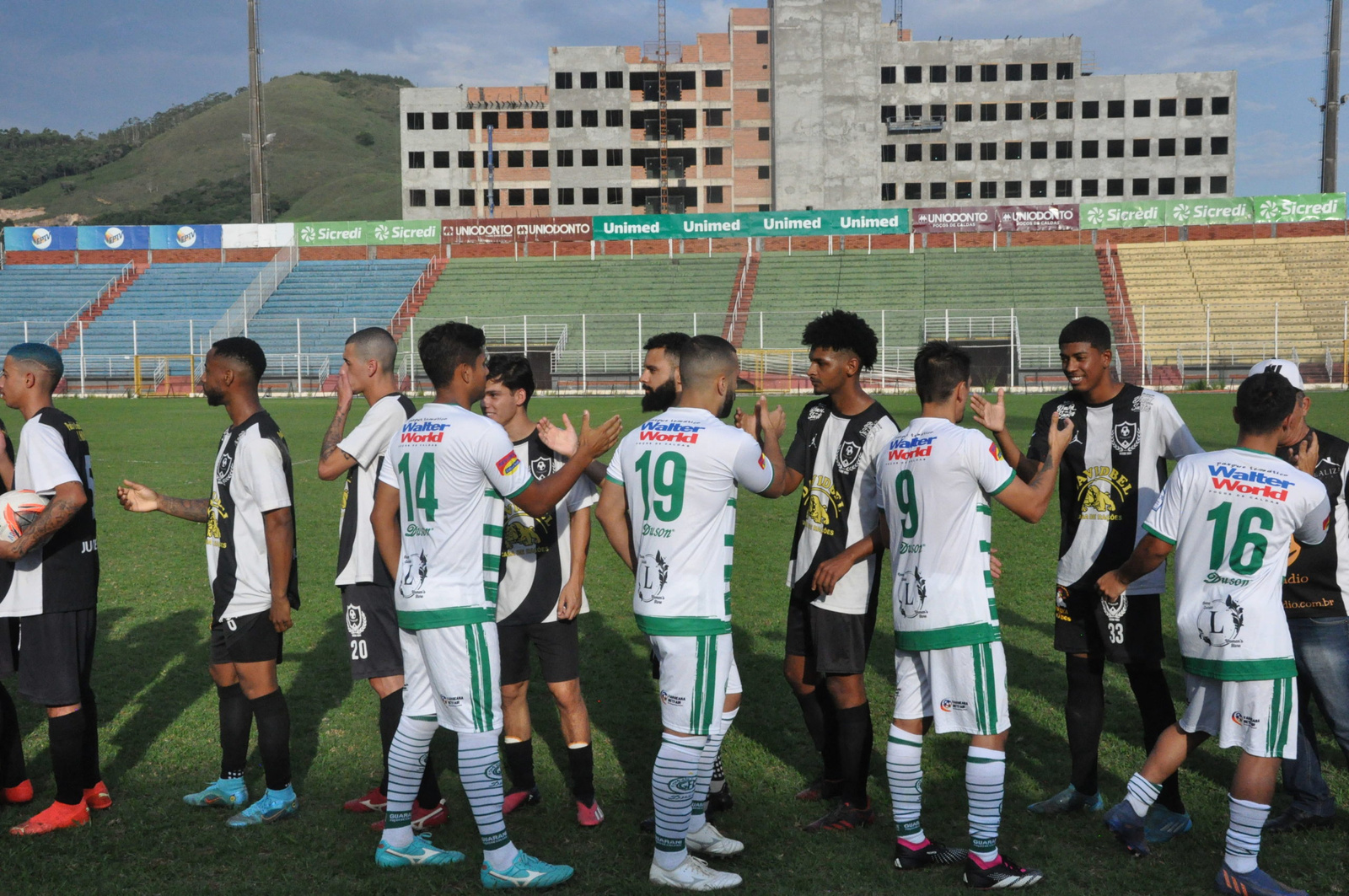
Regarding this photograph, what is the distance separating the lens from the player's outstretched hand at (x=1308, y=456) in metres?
4.57

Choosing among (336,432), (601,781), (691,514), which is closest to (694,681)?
(691,514)

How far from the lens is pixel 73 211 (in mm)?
141500

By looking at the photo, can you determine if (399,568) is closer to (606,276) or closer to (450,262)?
(606,276)

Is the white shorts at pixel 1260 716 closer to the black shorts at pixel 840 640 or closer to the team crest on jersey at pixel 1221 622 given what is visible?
the team crest on jersey at pixel 1221 622

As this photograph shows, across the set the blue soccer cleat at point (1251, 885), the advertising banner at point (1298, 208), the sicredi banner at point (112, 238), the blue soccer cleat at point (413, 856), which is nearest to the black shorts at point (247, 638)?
the blue soccer cleat at point (413, 856)

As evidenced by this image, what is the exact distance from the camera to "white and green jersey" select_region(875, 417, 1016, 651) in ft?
13.5

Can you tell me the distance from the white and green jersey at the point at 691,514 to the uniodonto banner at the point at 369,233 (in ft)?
165

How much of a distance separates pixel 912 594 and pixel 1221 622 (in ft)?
3.80

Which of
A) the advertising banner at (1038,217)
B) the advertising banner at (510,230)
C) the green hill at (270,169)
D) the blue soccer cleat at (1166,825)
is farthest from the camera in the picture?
the green hill at (270,169)

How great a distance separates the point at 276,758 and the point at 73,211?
529 feet

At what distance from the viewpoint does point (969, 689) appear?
412cm

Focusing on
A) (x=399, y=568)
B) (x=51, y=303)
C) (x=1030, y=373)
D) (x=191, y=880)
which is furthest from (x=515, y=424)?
(x=51, y=303)

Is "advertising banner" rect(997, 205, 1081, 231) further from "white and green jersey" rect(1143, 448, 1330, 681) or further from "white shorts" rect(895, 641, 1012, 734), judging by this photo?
"white shorts" rect(895, 641, 1012, 734)

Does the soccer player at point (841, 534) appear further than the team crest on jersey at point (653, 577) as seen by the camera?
Yes
